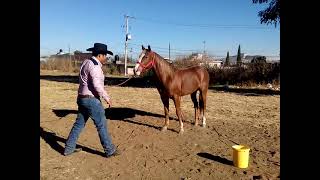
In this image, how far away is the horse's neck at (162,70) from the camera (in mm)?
8711

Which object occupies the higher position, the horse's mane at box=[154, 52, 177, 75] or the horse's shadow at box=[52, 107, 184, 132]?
the horse's mane at box=[154, 52, 177, 75]

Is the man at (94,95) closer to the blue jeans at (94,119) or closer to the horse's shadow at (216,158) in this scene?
the blue jeans at (94,119)

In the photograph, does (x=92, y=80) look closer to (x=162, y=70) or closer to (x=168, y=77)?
(x=162, y=70)

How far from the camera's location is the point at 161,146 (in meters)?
7.73

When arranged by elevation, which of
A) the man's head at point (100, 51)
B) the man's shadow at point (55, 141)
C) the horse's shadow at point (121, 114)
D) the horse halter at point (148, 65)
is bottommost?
the man's shadow at point (55, 141)

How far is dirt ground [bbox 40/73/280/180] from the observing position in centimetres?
606

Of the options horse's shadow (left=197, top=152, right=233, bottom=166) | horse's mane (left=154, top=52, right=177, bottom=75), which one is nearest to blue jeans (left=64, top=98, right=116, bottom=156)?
horse's shadow (left=197, top=152, right=233, bottom=166)

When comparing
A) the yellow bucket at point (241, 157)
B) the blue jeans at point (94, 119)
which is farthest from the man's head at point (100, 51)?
the yellow bucket at point (241, 157)

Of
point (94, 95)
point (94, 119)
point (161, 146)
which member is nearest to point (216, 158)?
point (161, 146)

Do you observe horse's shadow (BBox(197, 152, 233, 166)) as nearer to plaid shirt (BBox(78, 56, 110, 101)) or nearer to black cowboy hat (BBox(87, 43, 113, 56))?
plaid shirt (BBox(78, 56, 110, 101))

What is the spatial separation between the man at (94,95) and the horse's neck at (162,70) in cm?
201

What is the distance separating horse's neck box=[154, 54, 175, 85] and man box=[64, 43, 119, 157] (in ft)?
6.60

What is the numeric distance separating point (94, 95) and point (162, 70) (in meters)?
2.40
